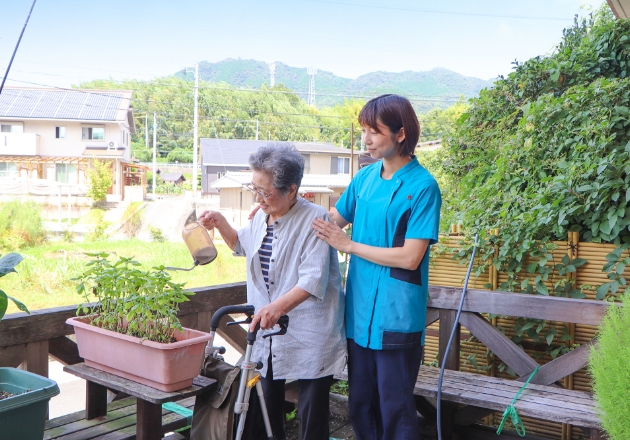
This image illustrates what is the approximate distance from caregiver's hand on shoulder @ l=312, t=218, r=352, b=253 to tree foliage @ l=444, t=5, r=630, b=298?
4.91 ft

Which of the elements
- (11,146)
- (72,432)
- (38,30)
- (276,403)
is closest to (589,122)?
(276,403)

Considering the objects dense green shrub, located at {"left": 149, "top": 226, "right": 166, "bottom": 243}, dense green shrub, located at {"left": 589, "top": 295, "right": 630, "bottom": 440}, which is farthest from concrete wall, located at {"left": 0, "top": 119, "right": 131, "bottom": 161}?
dense green shrub, located at {"left": 589, "top": 295, "right": 630, "bottom": 440}

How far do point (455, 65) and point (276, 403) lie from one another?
98.0 m

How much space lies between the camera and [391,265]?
1750 millimetres

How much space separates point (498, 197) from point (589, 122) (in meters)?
0.65

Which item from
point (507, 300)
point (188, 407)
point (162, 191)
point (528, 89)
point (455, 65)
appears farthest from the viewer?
point (455, 65)

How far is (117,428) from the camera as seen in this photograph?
191 centimetres

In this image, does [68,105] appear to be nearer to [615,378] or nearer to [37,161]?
[37,161]

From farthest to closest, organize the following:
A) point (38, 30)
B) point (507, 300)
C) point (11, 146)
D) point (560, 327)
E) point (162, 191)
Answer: point (38, 30) < point (162, 191) < point (11, 146) < point (560, 327) < point (507, 300)

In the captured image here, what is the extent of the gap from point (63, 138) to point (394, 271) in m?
34.6

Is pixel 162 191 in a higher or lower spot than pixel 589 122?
lower

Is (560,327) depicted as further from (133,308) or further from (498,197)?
(133,308)

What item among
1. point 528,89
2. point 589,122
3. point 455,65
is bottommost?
point 589,122

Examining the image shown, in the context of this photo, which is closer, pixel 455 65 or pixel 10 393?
pixel 10 393
